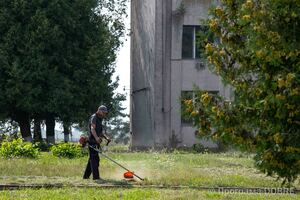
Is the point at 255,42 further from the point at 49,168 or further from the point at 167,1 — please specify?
the point at 167,1

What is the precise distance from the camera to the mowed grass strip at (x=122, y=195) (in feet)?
40.0

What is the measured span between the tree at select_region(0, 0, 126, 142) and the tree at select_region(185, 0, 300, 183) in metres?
27.7

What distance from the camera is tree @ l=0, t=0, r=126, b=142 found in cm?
3672

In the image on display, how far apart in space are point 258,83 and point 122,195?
4513 millimetres

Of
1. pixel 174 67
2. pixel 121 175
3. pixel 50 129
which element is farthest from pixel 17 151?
pixel 50 129

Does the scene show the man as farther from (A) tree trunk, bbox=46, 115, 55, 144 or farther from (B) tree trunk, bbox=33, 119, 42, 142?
(B) tree trunk, bbox=33, 119, 42, 142

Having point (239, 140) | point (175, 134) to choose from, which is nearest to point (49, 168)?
point (239, 140)

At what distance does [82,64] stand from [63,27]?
238cm

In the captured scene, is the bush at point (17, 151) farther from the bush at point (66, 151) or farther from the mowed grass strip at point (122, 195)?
the mowed grass strip at point (122, 195)

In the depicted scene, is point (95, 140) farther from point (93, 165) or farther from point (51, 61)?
point (51, 61)

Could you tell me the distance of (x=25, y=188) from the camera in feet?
45.4

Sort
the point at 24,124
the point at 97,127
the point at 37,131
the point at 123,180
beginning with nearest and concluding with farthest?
the point at 123,180, the point at 97,127, the point at 24,124, the point at 37,131

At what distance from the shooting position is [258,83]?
909 cm

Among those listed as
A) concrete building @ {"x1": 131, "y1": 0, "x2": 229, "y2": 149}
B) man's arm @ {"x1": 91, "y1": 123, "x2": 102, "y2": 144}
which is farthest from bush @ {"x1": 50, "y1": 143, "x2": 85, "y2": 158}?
concrete building @ {"x1": 131, "y1": 0, "x2": 229, "y2": 149}
